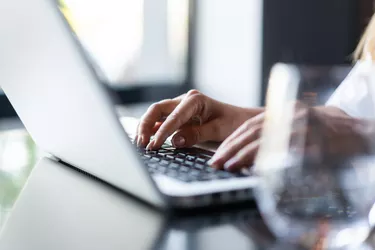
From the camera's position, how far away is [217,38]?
2.46m

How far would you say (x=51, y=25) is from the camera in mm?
440

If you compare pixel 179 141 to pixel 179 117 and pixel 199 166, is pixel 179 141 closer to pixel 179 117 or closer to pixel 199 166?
pixel 179 117

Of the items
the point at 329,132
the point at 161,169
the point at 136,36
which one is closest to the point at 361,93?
the point at 329,132

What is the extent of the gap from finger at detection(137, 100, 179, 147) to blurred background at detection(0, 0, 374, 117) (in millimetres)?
1332

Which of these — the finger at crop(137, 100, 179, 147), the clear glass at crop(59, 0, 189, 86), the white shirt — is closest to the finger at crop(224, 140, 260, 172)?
the white shirt

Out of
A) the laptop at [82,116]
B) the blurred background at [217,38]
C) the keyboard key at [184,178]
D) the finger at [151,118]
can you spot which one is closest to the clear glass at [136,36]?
the blurred background at [217,38]

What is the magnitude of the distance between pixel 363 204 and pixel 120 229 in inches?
7.0

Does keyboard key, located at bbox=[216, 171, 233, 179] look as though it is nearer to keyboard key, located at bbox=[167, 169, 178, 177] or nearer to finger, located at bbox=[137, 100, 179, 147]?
keyboard key, located at bbox=[167, 169, 178, 177]

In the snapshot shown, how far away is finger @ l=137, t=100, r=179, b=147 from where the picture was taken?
73 centimetres

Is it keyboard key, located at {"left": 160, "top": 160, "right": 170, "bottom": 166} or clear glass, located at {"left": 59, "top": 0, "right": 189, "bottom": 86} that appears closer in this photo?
keyboard key, located at {"left": 160, "top": 160, "right": 170, "bottom": 166}

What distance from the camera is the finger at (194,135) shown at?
27.6 inches

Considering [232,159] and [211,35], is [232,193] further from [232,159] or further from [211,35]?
[211,35]

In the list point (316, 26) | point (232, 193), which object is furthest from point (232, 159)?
point (316, 26)

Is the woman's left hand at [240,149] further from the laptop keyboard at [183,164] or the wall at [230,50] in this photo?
the wall at [230,50]
